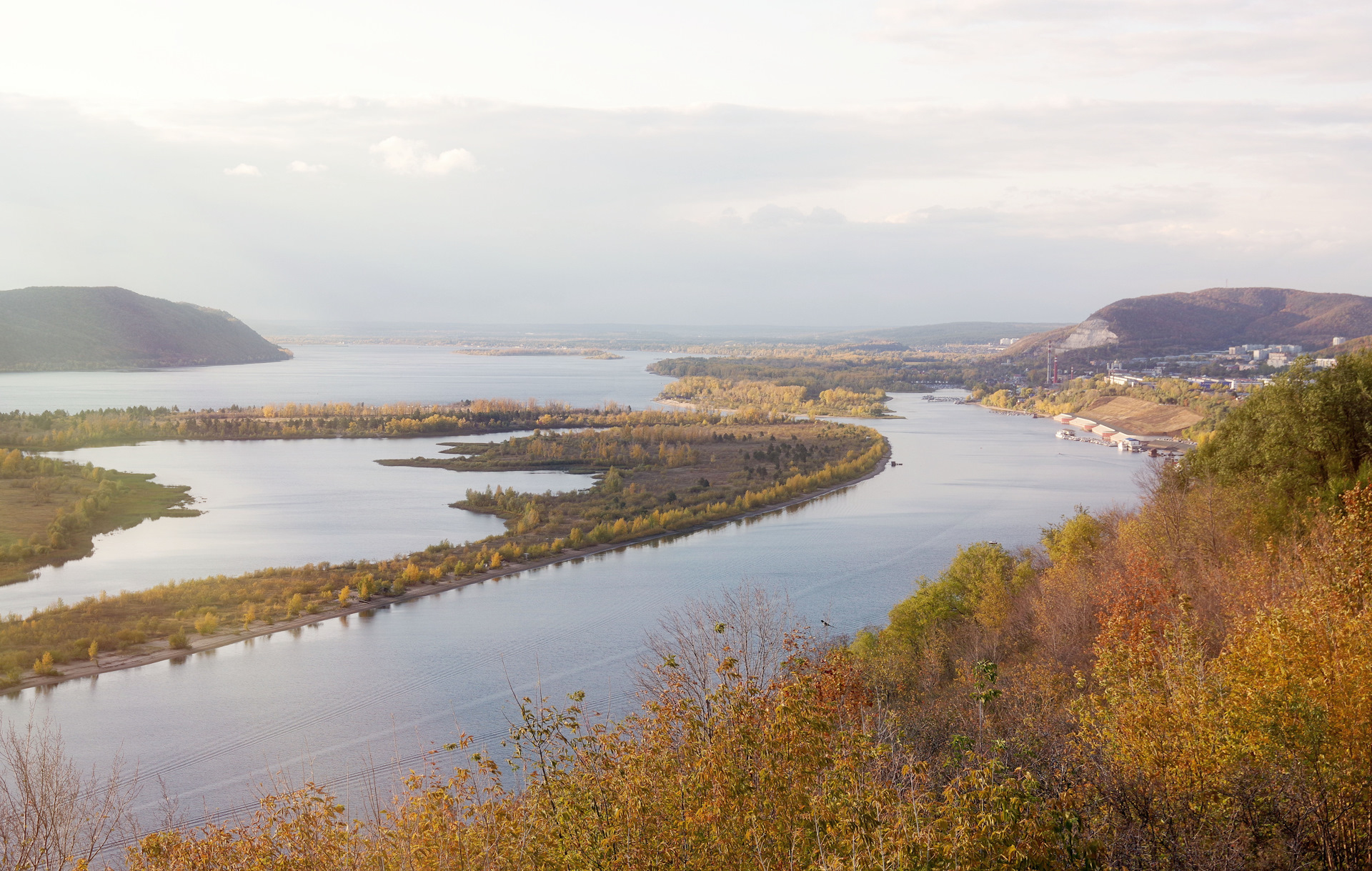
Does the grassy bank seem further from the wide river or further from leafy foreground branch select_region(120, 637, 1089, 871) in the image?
leafy foreground branch select_region(120, 637, 1089, 871)

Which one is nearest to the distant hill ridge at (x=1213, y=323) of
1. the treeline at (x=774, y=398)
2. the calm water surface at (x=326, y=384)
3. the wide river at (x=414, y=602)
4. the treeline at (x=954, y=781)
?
the treeline at (x=774, y=398)

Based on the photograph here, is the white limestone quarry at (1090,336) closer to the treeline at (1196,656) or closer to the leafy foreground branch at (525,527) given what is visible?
the leafy foreground branch at (525,527)

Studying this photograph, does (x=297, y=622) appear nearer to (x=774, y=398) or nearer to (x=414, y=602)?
(x=414, y=602)

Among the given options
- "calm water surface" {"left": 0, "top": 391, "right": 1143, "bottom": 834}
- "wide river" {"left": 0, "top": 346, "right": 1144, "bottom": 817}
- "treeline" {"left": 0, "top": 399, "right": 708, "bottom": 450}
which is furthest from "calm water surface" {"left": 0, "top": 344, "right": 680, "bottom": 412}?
"calm water surface" {"left": 0, "top": 391, "right": 1143, "bottom": 834}

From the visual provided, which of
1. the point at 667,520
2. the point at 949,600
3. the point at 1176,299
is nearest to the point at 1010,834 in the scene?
the point at 949,600

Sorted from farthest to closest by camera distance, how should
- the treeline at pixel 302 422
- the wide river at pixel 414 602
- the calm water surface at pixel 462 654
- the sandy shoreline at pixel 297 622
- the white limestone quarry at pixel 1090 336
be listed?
the white limestone quarry at pixel 1090 336, the treeline at pixel 302 422, the sandy shoreline at pixel 297 622, the wide river at pixel 414 602, the calm water surface at pixel 462 654
